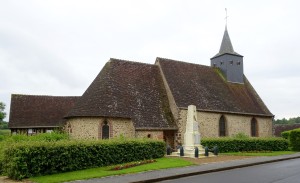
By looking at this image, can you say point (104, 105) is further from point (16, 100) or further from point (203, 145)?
point (16, 100)

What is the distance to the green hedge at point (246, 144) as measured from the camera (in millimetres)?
25053

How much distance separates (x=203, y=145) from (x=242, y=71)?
Result: 15.3 meters

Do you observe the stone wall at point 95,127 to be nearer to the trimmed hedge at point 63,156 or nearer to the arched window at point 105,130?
the arched window at point 105,130

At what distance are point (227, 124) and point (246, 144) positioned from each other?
363cm

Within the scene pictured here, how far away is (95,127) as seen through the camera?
2367cm

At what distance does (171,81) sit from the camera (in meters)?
28.9

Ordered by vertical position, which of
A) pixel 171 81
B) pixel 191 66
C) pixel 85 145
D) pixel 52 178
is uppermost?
pixel 191 66

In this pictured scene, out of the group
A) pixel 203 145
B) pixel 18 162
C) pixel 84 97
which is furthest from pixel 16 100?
pixel 18 162

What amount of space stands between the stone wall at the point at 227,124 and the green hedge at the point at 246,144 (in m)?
2.67

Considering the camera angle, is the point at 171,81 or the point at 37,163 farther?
the point at 171,81

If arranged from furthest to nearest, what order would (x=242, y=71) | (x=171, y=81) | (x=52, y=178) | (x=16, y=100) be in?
(x=16, y=100) < (x=242, y=71) < (x=171, y=81) < (x=52, y=178)

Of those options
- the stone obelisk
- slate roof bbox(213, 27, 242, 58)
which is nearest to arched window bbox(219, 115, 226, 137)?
the stone obelisk

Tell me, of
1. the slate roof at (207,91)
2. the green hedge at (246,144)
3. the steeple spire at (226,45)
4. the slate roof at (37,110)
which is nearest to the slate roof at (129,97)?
the slate roof at (207,91)

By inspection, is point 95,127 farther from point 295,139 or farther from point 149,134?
point 295,139
